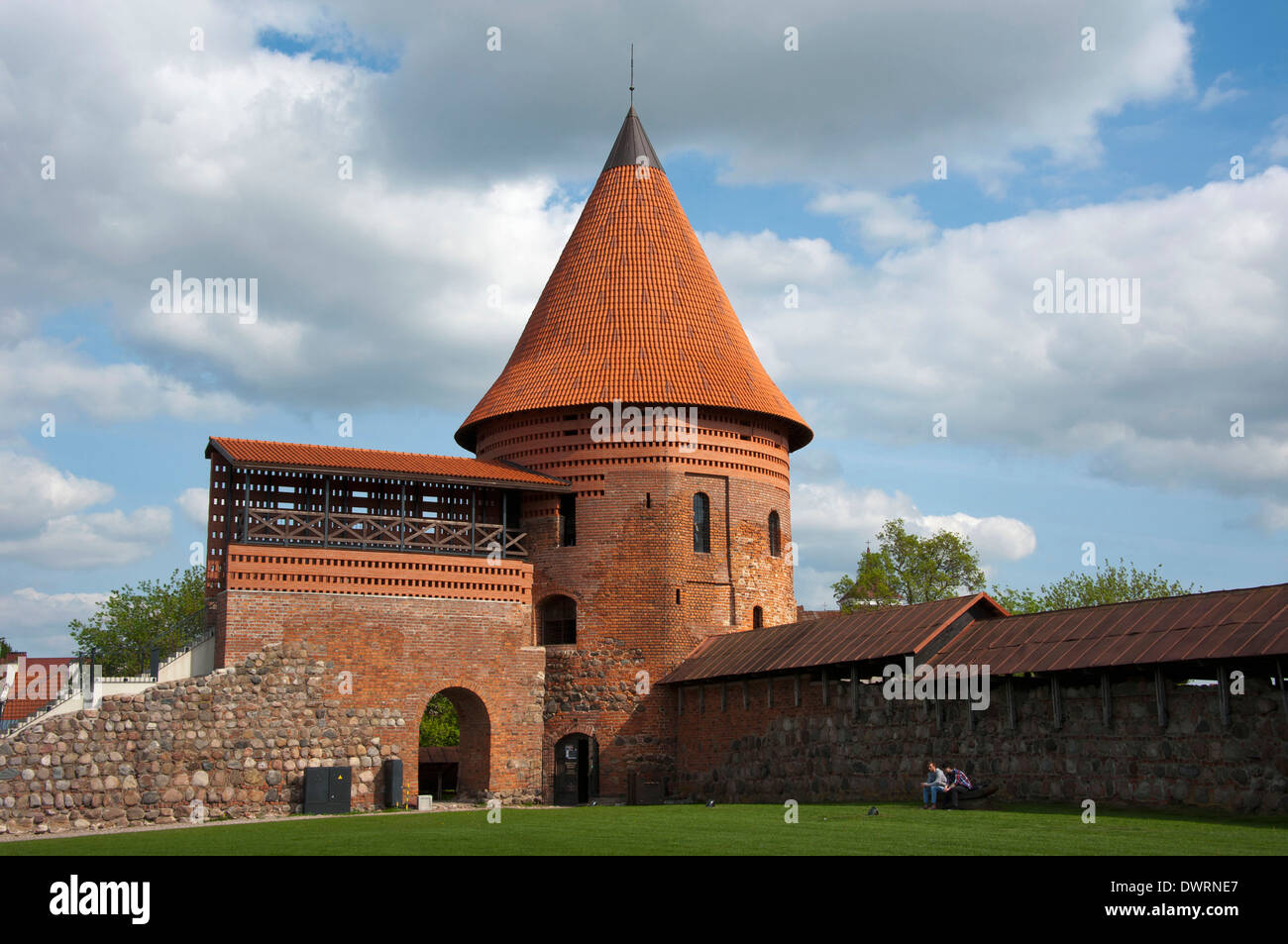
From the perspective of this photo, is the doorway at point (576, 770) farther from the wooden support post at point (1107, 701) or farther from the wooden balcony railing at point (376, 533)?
the wooden support post at point (1107, 701)

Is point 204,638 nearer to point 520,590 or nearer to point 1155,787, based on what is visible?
point 520,590

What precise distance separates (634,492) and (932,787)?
35.0 feet

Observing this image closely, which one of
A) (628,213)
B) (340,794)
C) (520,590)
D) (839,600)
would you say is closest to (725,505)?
(520,590)

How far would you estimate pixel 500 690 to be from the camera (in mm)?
26000

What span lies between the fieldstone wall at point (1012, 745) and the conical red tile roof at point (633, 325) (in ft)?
21.7

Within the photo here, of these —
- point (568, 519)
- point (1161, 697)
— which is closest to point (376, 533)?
point (568, 519)

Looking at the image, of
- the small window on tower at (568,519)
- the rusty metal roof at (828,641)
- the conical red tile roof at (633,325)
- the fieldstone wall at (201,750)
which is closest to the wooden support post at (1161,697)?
the rusty metal roof at (828,641)

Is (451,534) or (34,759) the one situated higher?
(451,534)

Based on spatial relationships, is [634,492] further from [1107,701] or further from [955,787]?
[1107,701]

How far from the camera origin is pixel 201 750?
22.4m

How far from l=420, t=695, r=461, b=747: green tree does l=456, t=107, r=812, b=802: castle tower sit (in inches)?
799

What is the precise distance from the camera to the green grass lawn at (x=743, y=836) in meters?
12.7
